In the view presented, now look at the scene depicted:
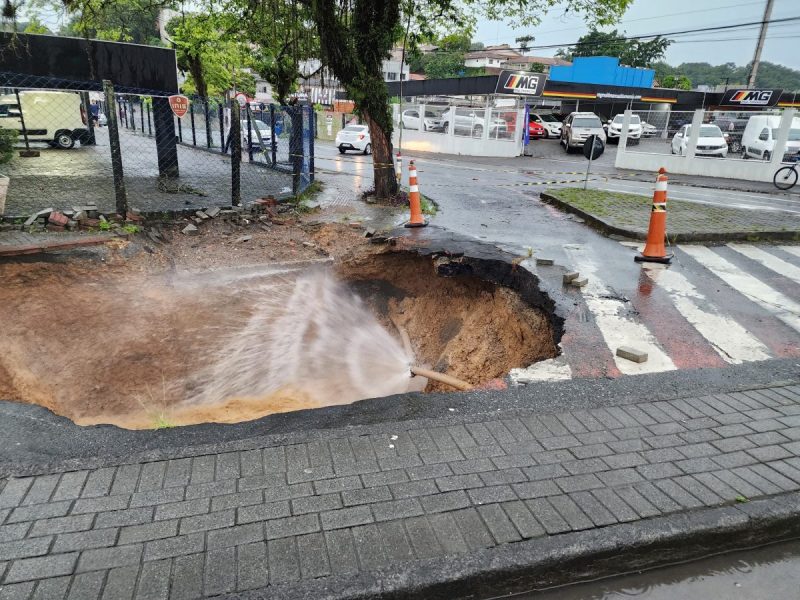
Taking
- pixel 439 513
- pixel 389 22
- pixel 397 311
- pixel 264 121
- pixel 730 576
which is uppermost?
pixel 389 22

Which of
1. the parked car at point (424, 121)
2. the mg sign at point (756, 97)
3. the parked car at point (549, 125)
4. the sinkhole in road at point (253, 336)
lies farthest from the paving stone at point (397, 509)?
the mg sign at point (756, 97)

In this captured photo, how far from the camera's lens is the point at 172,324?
246 inches

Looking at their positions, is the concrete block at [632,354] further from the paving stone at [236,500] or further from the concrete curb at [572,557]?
the paving stone at [236,500]

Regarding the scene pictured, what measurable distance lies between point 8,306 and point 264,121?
1548 centimetres

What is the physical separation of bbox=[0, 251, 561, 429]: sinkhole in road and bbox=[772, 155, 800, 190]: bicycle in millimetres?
14870

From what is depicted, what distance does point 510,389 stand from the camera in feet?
13.3

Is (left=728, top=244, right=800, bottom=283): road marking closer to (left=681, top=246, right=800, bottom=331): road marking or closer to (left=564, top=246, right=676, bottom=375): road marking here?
(left=681, top=246, right=800, bottom=331): road marking

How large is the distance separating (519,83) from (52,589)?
101 feet

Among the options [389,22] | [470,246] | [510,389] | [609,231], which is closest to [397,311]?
[470,246]

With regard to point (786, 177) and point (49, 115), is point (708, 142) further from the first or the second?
point (49, 115)

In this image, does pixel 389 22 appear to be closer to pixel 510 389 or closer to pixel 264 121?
pixel 510 389

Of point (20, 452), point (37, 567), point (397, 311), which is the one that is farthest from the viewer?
point (397, 311)

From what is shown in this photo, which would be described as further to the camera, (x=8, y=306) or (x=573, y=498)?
(x=8, y=306)

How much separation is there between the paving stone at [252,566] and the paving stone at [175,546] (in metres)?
0.14
